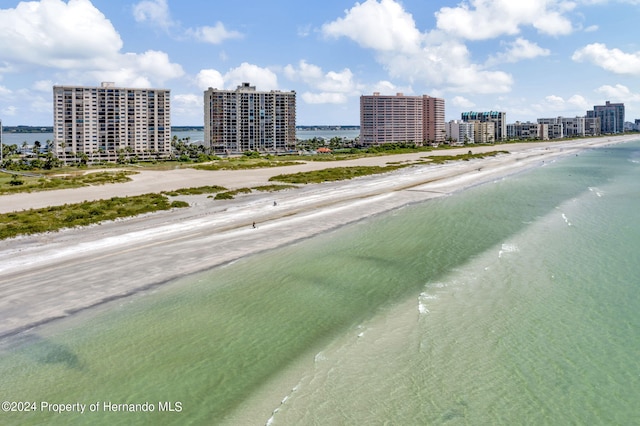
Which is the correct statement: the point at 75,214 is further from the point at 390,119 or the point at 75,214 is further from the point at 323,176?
the point at 390,119

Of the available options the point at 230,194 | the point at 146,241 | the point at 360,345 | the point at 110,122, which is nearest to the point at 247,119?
the point at 110,122

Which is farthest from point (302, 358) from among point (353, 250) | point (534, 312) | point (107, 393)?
point (353, 250)

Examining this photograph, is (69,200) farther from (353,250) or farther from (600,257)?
(600,257)

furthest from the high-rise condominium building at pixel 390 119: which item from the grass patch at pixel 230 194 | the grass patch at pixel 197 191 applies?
the grass patch at pixel 230 194

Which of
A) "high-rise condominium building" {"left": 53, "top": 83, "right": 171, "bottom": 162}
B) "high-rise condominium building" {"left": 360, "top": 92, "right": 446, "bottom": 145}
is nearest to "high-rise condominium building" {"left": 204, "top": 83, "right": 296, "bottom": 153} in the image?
"high-rise condominium building" {"left": 53, "top": 83, "right": 171, "bottom": 162}

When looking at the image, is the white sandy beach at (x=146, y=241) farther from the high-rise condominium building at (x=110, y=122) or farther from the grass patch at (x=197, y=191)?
the high-rise condominium building at (x=110, y=122)

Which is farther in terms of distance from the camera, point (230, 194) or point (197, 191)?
point (197, 191)

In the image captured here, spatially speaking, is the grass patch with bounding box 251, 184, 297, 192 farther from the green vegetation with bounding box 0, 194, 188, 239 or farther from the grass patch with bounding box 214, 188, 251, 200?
the green vegetation with bounding box 0, 194, 188, 239
